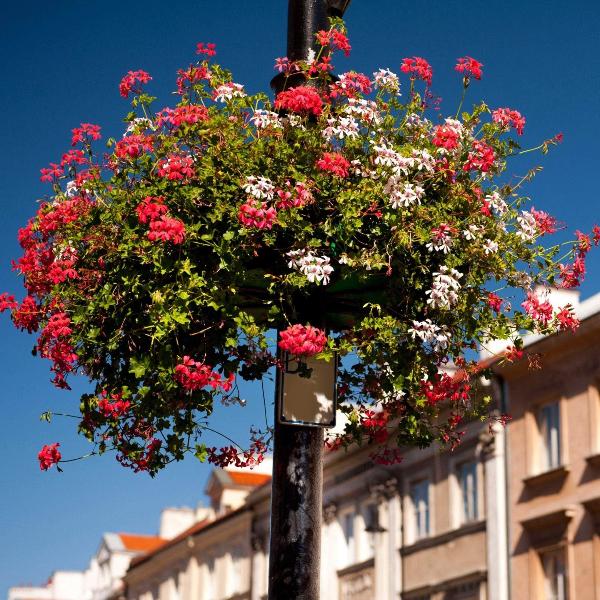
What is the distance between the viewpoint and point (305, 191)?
5547 millimetres

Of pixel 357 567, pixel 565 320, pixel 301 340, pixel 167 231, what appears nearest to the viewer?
pixel 301 340

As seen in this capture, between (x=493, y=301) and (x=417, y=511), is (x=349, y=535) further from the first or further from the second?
(x=493, y=301)

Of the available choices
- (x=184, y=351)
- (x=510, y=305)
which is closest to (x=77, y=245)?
(x=184, y=351)

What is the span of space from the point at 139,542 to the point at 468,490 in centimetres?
3155

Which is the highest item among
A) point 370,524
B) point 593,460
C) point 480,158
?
point 370,524

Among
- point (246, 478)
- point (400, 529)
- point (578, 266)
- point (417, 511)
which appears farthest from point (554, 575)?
point (246, 478)

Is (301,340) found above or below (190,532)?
below

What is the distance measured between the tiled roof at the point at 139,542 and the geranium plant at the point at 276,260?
5030cm

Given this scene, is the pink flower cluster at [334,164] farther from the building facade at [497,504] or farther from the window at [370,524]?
the window at [370,524]

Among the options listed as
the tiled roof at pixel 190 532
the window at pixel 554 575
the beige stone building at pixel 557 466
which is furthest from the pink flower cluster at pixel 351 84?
the tiled roof at pixel 190 532

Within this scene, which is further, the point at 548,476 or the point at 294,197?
the point at 548,476

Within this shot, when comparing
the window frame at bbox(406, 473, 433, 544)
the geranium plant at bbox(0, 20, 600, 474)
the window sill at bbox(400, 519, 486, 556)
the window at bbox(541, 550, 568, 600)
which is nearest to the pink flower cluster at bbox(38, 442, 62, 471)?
the geranium plant at bbox(0, 20, 600, 474)

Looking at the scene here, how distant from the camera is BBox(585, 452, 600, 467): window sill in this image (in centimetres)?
2341

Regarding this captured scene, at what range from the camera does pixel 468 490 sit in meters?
27.4
